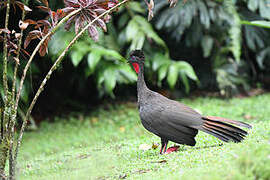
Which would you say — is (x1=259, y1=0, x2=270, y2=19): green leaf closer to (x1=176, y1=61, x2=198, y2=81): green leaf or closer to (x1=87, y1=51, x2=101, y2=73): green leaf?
(x1=176, y1=61, x2=198, y2=81): green leaf

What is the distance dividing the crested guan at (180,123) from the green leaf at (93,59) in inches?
147

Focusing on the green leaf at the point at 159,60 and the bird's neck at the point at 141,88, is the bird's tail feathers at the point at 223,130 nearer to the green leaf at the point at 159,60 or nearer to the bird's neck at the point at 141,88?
the bird's neck at the point at 141,88

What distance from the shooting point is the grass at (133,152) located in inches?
111

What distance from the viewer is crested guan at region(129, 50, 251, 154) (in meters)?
3.80

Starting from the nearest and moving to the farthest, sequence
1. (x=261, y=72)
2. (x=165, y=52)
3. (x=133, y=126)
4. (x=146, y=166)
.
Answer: (x=146, y=166), (x=133, y=126), (x=165, y=52), (x=261, y=72)

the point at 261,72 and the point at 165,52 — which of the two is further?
the point at 261,72

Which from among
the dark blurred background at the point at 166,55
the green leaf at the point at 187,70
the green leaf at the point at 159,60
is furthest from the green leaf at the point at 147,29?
the green leaf at the point at 187,70

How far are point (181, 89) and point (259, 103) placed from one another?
2.11 metres

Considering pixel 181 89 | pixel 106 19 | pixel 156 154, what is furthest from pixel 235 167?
pixel 181 89

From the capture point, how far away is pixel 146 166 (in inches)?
144

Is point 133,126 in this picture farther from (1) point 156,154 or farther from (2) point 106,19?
(2) point 106,19

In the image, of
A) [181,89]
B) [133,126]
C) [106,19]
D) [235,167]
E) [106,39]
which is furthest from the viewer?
[181,89]

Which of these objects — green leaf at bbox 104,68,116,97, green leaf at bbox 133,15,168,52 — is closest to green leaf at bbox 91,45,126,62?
green leaf at bbox 104,68,116,97

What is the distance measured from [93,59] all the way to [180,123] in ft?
13.8
